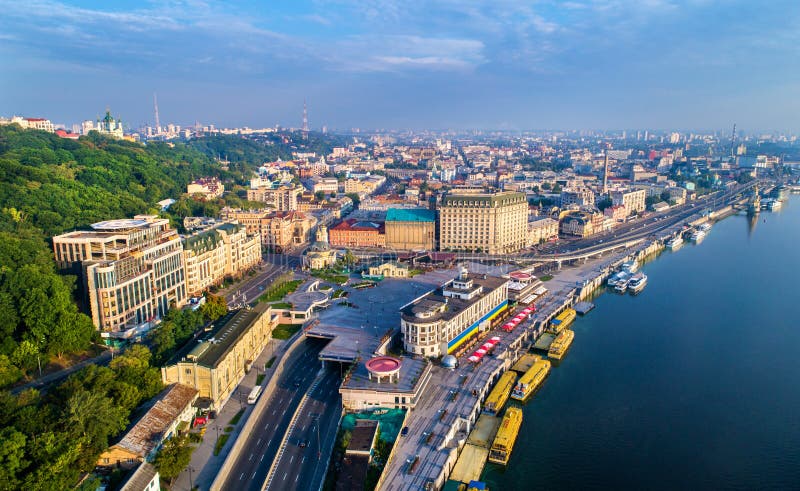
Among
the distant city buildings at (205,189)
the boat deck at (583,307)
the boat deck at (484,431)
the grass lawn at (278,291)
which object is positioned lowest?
the boat deck at (484,431)

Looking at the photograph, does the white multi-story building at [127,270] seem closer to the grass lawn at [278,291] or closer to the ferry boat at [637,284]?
the grass lawn at [278,291]

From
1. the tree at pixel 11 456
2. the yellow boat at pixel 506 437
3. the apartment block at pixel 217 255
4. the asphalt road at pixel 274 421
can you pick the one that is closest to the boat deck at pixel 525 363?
the yellow boat at pixel 506 437

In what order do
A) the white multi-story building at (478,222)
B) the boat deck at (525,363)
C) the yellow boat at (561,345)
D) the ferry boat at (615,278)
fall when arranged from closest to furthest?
the boat deck at (525,363) < the yellow boat at (561,345) < the ferry boat at (615,278) < the white multi-story building at (478,222)

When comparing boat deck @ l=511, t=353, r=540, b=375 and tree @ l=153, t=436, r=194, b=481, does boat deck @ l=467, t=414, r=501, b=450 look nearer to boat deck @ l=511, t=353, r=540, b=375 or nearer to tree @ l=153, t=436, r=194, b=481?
boat deck @ l=511, t=353, r=540, b=375

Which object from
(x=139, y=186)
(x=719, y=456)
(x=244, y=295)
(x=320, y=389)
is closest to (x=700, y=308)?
(x=719, y=456)

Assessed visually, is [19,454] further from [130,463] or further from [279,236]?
[279,236]

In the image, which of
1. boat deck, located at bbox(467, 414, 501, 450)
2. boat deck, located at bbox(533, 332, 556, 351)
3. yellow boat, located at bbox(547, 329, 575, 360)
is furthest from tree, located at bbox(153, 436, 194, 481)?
boat deck, located at bbox(533, 332, 556, 351)

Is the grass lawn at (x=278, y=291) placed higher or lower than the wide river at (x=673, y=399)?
higher
